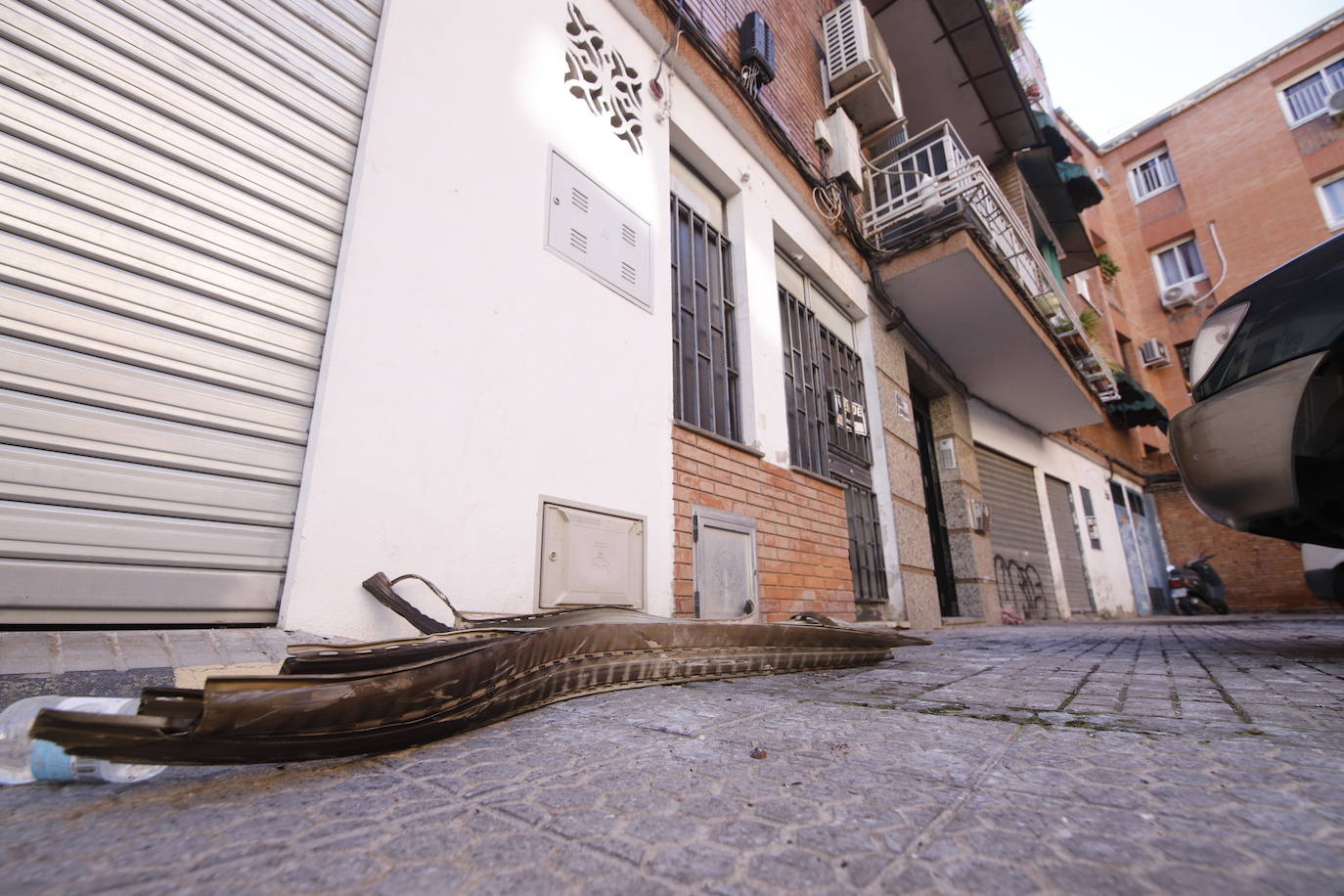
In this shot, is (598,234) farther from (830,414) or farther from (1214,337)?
(830,414)

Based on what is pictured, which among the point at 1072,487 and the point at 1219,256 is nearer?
the point at 1072,487

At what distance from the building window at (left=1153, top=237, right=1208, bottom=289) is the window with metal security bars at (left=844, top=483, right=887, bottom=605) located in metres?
19.0

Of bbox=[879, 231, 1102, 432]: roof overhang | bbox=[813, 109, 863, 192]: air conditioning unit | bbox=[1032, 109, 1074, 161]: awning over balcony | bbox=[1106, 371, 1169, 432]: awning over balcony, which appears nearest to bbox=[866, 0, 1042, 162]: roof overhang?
bbox=[1032, 109, 1074, 161]: awning over balcony

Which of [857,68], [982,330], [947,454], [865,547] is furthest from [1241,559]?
[857,68]

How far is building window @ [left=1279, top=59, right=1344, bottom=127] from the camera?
15.8 m

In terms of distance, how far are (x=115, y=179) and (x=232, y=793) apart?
209 cm

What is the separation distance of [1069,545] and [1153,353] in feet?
34.9

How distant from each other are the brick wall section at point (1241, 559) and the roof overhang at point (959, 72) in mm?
11627

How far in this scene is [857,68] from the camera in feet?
21.6

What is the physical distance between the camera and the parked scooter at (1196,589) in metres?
13.0

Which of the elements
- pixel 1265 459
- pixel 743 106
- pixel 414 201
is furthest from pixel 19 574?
pixel 743 106

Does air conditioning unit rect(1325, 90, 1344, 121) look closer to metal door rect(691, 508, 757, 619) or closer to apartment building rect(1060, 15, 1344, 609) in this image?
apartment building rect(1060, 15, 1344, 609)

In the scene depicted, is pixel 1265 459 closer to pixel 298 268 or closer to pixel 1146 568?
pixel 298 268

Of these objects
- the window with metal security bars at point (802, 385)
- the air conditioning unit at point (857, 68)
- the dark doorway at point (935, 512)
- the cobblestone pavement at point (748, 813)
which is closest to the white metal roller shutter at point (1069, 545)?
the dark doorway at point (935, 512)
